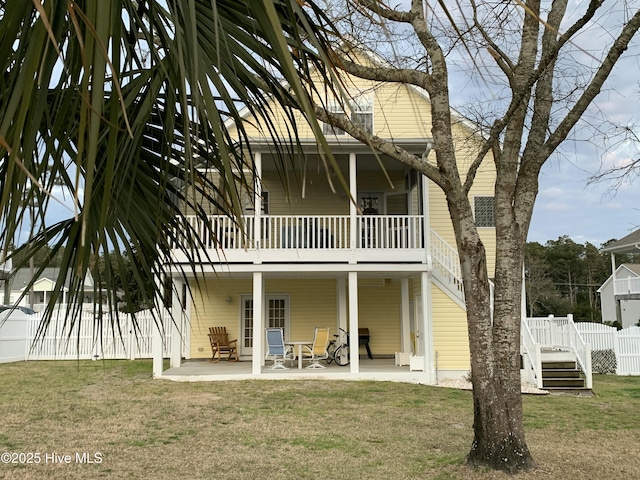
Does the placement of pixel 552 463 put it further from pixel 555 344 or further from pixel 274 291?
pixel 274 291

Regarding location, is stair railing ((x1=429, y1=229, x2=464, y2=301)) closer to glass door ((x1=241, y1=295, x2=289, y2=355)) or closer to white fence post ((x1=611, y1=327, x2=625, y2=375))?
white fence post ((x1=611, y1=327, x2=625, y2=375))

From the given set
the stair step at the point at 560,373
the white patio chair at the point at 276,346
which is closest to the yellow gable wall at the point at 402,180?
the white patio chair at the point at 276,346

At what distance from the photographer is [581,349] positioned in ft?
42.9

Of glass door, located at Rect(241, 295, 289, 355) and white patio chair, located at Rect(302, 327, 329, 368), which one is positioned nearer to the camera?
white patio chair, located at Rect(302, 327, 329, 368)

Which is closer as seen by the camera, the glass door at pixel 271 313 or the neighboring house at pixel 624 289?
the glass door at pixel 271 313

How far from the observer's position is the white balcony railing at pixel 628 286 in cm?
2466

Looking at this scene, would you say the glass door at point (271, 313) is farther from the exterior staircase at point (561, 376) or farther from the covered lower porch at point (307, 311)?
the exterior staircase at point (561, 376)

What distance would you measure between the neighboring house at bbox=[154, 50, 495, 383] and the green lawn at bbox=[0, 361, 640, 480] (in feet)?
6.77

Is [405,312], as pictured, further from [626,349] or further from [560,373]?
[626,349]

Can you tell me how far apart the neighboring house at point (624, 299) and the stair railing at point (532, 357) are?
1443cm

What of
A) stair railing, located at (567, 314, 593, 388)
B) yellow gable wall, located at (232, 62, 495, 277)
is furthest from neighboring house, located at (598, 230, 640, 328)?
stair railing, located at (567, 314, 593, 388)

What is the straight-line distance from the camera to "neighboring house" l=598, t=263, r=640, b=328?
25052mm

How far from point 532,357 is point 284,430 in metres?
7.00

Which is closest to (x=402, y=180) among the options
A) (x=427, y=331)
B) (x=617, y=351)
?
(x=427, y=331)
